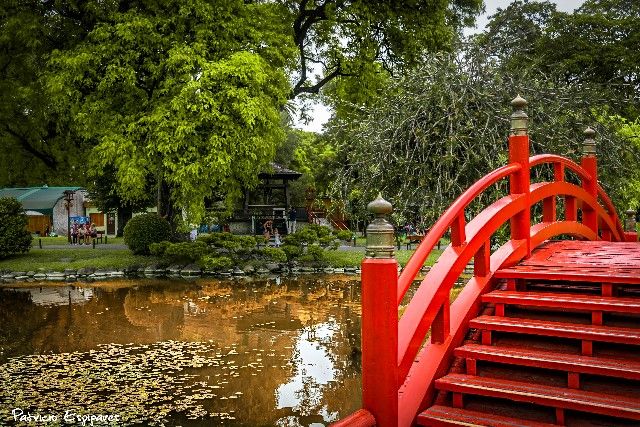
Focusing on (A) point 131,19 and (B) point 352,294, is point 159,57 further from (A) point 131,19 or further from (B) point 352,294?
(B) point 352,294

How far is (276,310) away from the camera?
11297mm

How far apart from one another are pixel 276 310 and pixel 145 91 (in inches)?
359

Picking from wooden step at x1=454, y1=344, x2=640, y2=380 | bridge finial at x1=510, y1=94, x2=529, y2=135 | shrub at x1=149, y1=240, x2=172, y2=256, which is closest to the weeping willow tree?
bridge finial at x1=510, y1=94, x2=529, y2=135

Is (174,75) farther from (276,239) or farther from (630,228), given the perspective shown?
(630,228)

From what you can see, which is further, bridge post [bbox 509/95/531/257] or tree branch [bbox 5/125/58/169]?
tree branch [bbox 5/125/58/169]

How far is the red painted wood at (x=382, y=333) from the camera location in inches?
127

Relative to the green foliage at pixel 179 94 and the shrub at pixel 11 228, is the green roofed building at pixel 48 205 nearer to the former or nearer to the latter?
the shrub at pixel 11 228

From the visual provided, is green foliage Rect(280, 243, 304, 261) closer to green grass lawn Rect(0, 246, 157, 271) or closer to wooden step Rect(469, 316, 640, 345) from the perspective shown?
green grass lawn Rect(0, 246, 157, 271)

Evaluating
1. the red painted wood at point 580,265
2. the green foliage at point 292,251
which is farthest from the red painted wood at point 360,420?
the green foliage at point 292,251

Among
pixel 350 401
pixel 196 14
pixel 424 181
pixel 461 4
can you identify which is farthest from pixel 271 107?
pixel 350 401

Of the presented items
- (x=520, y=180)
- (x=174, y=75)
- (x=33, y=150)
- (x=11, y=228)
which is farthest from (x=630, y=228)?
(x=33, y=150)

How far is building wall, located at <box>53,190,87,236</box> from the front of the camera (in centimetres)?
4029

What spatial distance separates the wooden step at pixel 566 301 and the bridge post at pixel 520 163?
843 mm

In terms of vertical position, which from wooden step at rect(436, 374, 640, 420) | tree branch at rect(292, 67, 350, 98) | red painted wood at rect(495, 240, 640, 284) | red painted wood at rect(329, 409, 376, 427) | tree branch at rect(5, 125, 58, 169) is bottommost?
red painted wood at rect(329, 409, 376, 427)
